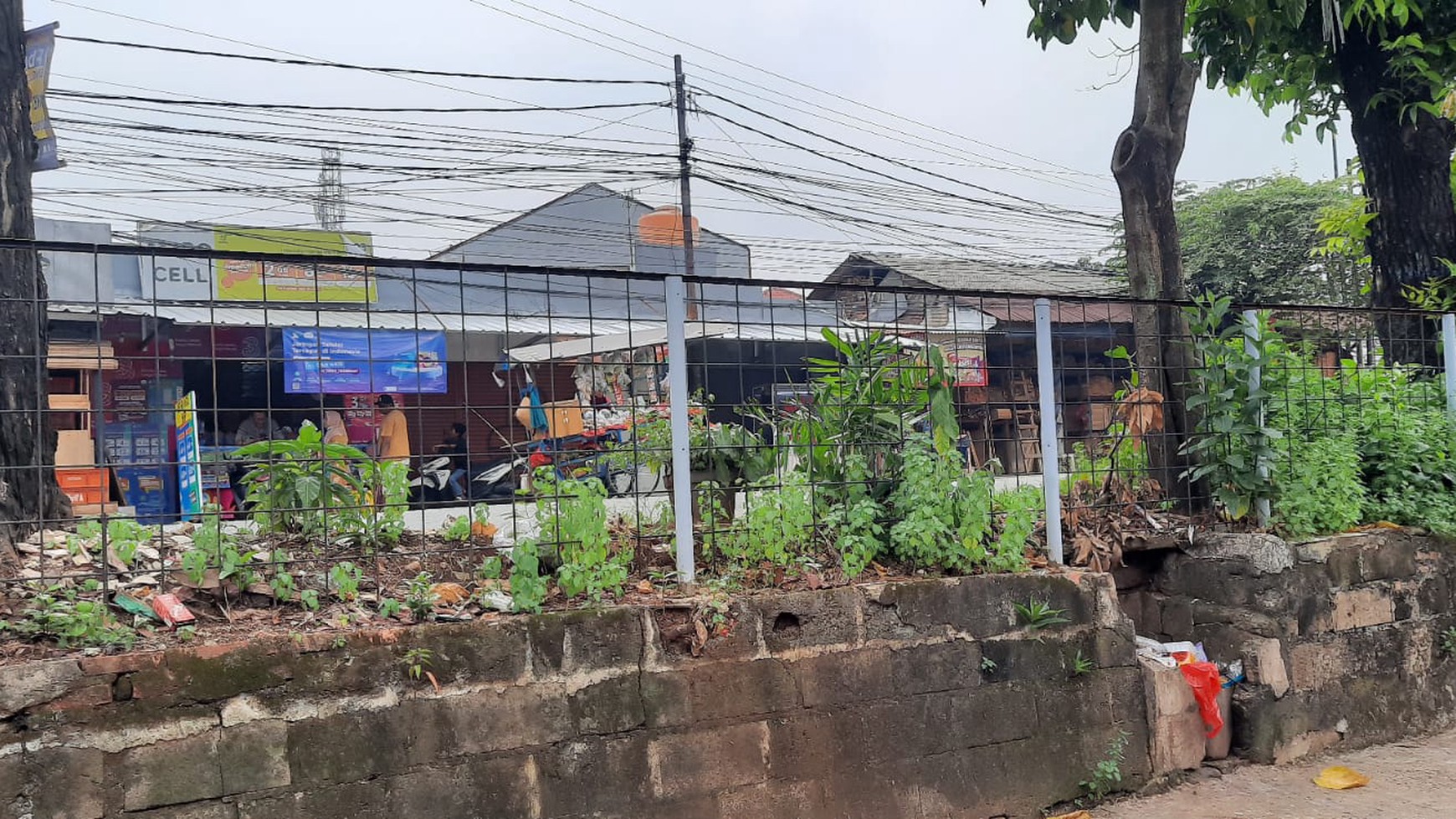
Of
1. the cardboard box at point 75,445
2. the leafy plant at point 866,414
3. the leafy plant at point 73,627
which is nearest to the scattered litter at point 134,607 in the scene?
the leafy plant at point 73,627

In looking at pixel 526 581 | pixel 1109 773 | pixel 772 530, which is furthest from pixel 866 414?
pixel 1109 773

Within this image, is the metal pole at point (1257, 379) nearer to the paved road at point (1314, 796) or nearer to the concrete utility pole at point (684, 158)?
the paved road at point (1314, 796)

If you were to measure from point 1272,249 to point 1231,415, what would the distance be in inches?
675

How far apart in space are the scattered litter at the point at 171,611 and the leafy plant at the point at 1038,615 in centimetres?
323

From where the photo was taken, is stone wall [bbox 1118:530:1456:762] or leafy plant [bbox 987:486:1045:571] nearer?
leafy plant [bbox 987:486:1045:571]

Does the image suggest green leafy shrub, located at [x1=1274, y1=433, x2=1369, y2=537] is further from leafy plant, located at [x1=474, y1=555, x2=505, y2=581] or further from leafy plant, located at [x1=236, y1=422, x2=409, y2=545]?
leafy plant, located at [x1=236, y1=422, x2=409, y2=545]

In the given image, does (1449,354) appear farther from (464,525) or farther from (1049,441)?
(464,525)

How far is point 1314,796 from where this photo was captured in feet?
14.9

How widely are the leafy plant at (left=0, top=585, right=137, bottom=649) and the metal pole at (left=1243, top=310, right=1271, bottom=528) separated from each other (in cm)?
512

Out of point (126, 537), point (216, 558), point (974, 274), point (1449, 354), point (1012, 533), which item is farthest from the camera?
point (974, 274)

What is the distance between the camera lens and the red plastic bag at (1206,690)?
478cm

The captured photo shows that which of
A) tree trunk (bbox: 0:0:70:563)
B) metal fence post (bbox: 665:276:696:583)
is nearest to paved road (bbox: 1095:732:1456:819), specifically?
metal fence post (bbox: 665:276:696:583)

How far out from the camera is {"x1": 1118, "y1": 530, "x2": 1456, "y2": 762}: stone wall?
498cm

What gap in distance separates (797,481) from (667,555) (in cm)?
65
